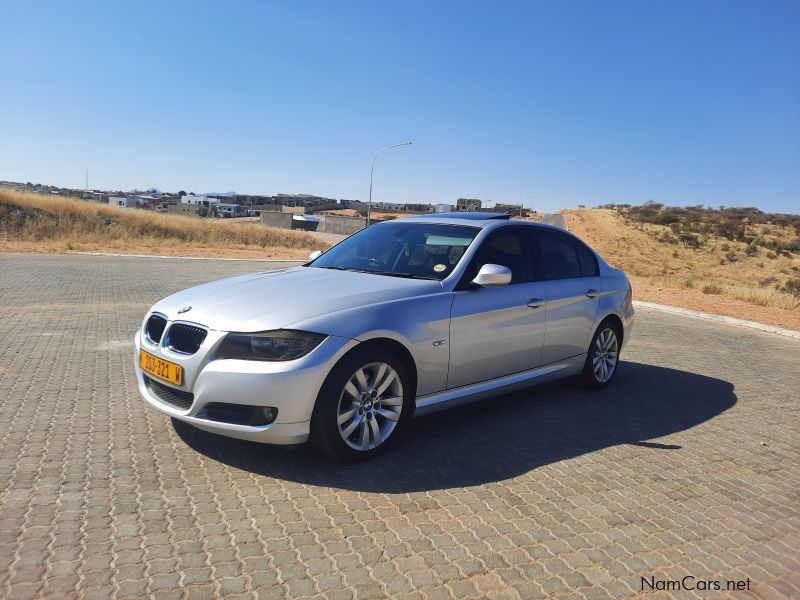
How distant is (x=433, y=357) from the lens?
454 cm

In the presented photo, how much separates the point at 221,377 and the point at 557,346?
127 inches

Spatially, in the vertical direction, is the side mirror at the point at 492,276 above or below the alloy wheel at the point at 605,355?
above

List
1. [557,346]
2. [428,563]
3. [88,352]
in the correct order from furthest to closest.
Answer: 1. [88,352]
2. [557,346]
3. [428,563]

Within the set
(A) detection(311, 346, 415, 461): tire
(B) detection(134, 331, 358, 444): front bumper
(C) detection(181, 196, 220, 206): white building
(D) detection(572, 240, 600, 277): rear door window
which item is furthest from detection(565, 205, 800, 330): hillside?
(C) detection(181, 196, 220, 206): white building

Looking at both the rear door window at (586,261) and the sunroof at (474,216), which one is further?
the rear door window at (586,261)

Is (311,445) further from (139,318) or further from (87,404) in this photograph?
(139,318)

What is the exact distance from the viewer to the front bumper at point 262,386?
3787mm

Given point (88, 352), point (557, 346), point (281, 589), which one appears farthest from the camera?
point (88, 352)

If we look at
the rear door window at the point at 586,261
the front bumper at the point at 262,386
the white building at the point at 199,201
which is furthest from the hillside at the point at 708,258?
the white building at the point at 199,201

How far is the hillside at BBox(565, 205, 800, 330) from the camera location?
60.2 ft

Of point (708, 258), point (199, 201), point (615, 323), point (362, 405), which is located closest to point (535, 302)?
point (615, 323)

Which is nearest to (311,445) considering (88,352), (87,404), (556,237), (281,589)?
(281,589)

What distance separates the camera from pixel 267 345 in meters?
3.88

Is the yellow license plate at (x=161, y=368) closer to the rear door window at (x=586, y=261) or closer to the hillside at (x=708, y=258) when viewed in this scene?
the rear door window at (x=586, y=261)
